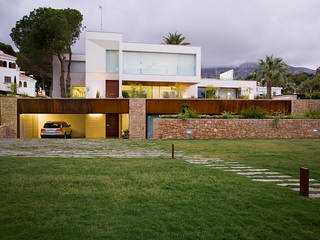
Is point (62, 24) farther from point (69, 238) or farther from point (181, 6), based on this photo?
point (69, 238)

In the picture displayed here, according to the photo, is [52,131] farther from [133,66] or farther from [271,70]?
[271,70]

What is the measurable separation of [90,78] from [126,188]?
23.5m

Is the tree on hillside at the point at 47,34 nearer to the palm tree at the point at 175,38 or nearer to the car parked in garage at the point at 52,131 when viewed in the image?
the car parked in garage at the point at 52,131

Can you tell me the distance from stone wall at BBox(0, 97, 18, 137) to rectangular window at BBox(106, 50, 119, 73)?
33.2 feet

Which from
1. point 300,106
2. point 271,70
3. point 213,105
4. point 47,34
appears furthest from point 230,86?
point 47,34

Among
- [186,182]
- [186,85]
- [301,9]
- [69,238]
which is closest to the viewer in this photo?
[69,238]

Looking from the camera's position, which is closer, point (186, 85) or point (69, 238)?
point (69, 238)

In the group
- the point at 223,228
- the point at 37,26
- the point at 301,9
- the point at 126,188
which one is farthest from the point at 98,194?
the point at 301,9

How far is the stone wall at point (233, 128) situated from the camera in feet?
56.9

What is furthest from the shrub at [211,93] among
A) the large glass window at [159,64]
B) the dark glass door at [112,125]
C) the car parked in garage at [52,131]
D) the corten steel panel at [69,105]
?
the car parked in garage at [52,131]

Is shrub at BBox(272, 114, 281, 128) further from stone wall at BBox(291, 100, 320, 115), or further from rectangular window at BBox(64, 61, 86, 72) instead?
rectangular window at BBox(64, 61, 86, 72)

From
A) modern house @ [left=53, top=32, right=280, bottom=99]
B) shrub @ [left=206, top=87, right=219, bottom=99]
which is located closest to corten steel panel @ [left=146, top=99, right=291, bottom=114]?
shrub @ [left=206, top=87, right=219, bottom=99]

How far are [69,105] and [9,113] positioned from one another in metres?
4.70

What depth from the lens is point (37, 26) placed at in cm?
2831
